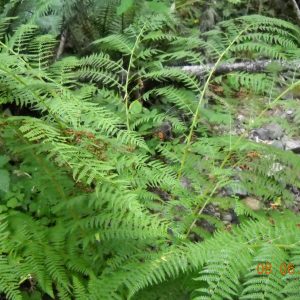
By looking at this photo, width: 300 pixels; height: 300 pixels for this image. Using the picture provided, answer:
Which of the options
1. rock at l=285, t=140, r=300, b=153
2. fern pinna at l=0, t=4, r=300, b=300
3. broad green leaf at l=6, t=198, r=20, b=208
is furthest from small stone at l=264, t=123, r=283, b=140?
broad green leaf at l=6, t=198, r=20, b=208

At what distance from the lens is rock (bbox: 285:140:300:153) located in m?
3.66

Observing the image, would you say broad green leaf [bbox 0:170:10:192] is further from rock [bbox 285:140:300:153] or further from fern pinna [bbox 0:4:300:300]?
rock [bbox 285:140:300:153]

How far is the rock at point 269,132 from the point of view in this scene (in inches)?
151

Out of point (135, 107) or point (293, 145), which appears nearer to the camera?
point (135, 107)

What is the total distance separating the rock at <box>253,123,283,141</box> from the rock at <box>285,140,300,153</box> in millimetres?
130

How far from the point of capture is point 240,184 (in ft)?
8.53

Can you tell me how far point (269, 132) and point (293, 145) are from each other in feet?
0.94

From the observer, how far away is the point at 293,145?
3691 millimetres

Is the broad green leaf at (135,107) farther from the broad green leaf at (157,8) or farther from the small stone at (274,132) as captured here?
the small stone at (274,132)

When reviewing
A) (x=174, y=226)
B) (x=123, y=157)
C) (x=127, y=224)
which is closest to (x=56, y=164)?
(x=123, y=157)

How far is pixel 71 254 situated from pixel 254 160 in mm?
1374

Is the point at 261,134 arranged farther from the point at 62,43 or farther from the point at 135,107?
the point at 62,43
